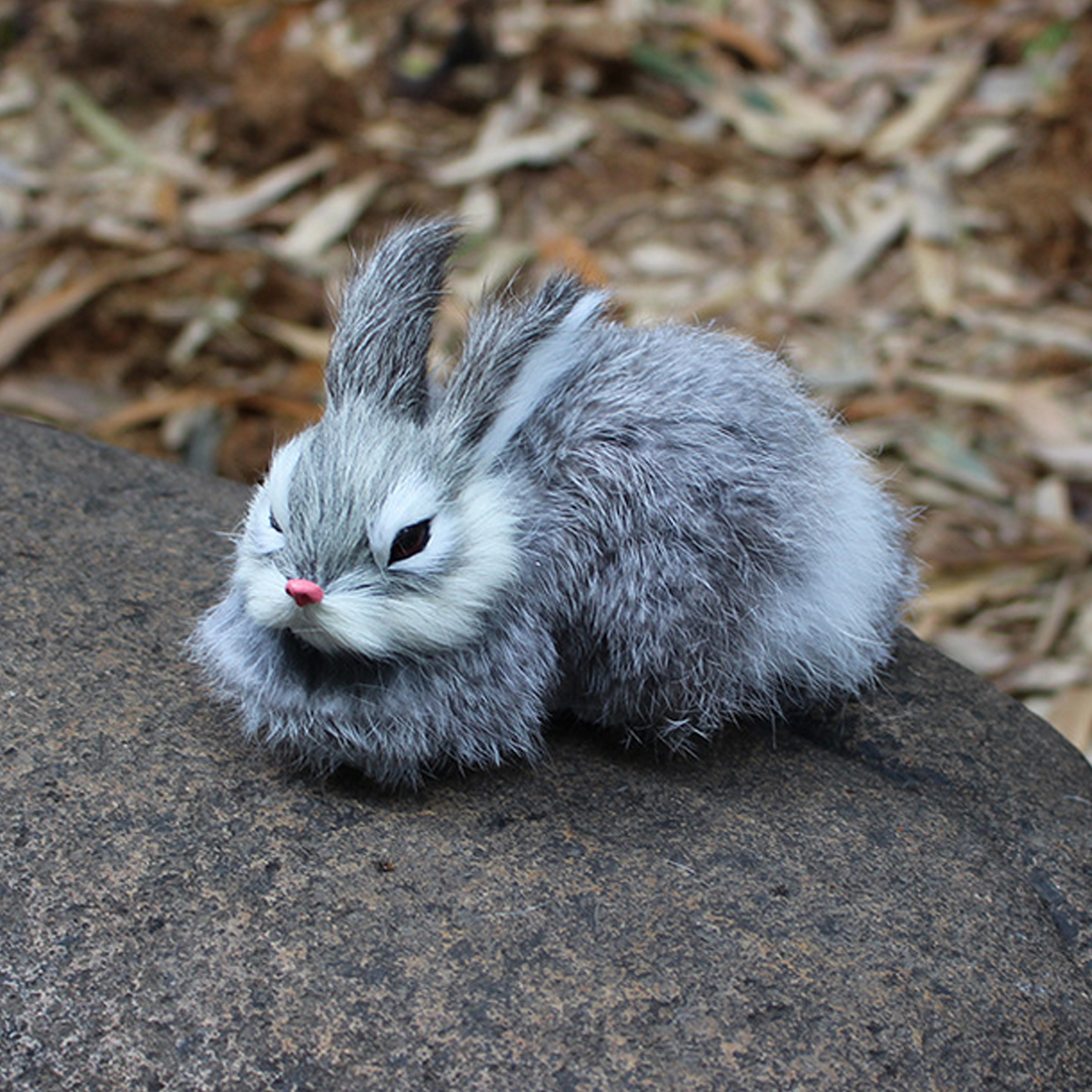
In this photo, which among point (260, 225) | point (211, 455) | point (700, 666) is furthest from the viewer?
point (260, 225)

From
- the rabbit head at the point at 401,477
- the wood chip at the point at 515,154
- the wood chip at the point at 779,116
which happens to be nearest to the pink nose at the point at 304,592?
the rabbit head at the point at 401,477

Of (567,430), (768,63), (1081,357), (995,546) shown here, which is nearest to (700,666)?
(567,430)

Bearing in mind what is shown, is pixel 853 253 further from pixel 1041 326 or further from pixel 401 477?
pixel 401 477

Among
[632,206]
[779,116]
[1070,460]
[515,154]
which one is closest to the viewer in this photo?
[1070,460]

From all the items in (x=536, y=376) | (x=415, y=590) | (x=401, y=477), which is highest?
(x=536, y=376)

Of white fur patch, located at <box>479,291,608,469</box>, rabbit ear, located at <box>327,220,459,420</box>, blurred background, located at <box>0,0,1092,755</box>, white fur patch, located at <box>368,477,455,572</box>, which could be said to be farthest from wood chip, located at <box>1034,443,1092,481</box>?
white fur patch, located at <box>368,477,455,572</box>

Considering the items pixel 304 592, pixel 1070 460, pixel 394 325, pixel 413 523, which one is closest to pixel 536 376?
pixel 394 325

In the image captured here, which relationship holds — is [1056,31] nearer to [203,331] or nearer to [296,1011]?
[203,331]
